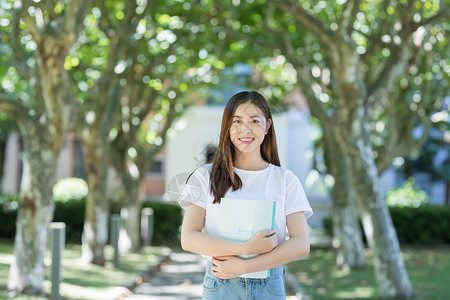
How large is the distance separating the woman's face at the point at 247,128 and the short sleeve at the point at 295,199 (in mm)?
238

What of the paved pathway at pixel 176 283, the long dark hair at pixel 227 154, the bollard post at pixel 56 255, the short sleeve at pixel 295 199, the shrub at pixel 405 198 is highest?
the shrub at pixel 405 198

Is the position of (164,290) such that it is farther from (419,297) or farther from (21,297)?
(419,297)

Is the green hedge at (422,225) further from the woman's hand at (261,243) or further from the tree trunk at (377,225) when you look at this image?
the woman's hand at (261,243)

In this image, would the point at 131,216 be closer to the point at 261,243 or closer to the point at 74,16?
the point at 74,16

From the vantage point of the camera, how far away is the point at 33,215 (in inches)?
333

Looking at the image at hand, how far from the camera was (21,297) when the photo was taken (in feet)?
26.5

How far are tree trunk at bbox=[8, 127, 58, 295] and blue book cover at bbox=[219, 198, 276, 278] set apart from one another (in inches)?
242

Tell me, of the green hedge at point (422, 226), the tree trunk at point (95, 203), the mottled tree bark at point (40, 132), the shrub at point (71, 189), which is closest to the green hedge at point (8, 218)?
the shrub at point (71, 189)

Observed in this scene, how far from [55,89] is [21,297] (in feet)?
8.97

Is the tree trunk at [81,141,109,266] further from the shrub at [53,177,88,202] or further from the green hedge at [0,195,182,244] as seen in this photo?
the shrub at [53,177,88,202]

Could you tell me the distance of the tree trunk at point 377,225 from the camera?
8.78 metres

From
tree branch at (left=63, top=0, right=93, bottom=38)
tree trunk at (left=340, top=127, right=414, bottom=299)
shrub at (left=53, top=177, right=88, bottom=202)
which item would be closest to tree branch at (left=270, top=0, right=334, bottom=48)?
tree trunk at (left=340, top=127, right=414, bottom=299)

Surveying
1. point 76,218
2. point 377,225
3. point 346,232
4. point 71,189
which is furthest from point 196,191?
point 71,189

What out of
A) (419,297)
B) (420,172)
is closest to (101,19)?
(419,297)
